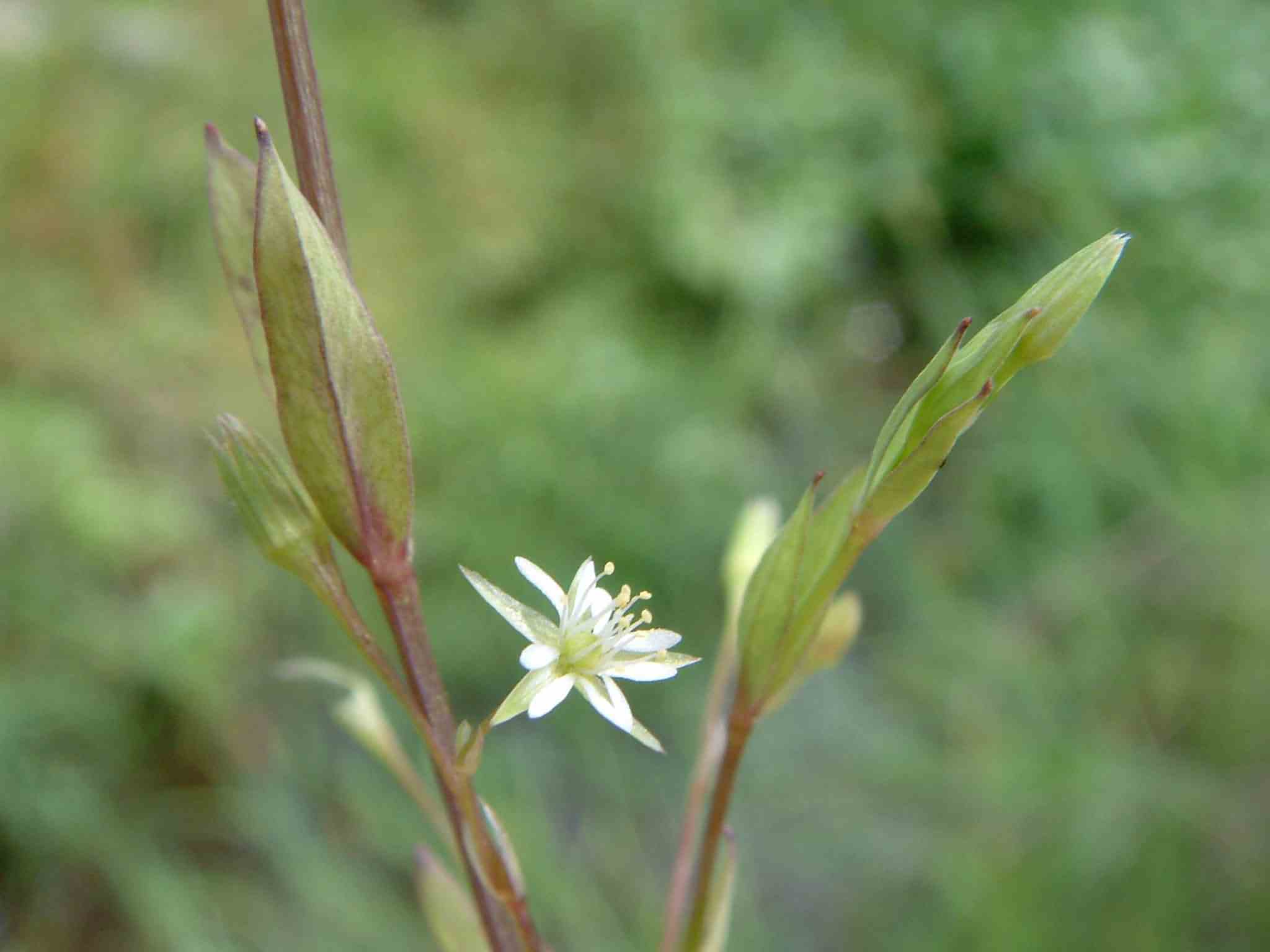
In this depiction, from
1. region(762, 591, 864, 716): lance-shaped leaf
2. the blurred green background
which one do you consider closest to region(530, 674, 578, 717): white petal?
region(762, 591, 864, 716): lance-shaped leaf

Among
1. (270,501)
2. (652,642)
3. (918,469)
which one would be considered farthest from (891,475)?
(270,501)

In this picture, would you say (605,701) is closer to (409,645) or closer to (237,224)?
(409,645)

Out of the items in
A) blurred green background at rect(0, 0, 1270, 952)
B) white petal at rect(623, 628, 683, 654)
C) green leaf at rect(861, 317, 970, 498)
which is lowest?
white petal at rect(623, 628, 683, 654)

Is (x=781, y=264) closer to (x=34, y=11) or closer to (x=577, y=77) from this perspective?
(x=577, y=77)

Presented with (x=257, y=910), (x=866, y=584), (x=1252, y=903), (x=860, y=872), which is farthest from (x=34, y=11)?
(x=1252, y=903)

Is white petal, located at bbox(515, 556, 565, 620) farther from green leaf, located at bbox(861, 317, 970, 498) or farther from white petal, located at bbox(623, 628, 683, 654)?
green leaf, located at bbox(861, 317, 970, 498)

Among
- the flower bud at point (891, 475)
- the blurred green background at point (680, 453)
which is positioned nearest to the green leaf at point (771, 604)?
the flower bud at point (891, 475)

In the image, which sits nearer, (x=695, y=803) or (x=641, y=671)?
(x=641, y=671)
